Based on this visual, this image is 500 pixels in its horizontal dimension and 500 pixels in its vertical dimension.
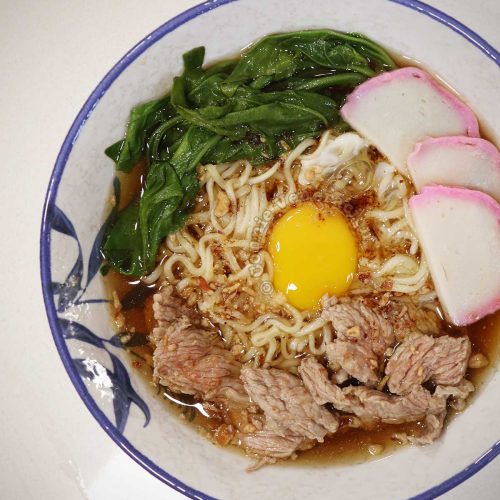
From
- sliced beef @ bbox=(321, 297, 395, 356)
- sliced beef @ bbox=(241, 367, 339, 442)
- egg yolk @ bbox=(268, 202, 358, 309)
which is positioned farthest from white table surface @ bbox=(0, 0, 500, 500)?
sliced beef @ bbox=(321, 297, 395, 356)

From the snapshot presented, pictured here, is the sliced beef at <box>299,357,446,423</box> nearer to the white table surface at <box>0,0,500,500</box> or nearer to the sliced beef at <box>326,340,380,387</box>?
the sliced beef at <box>326,340,380,387</box>

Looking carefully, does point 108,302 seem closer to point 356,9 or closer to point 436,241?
point 436,241

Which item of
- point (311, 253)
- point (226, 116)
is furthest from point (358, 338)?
point (226, 116)

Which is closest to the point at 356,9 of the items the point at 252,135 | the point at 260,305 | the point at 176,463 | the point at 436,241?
the point at 252,135

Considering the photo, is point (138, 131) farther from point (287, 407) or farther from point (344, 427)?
point (344, 427)

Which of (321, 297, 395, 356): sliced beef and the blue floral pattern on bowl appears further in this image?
(321, 297, 395, 356): sliced beef
